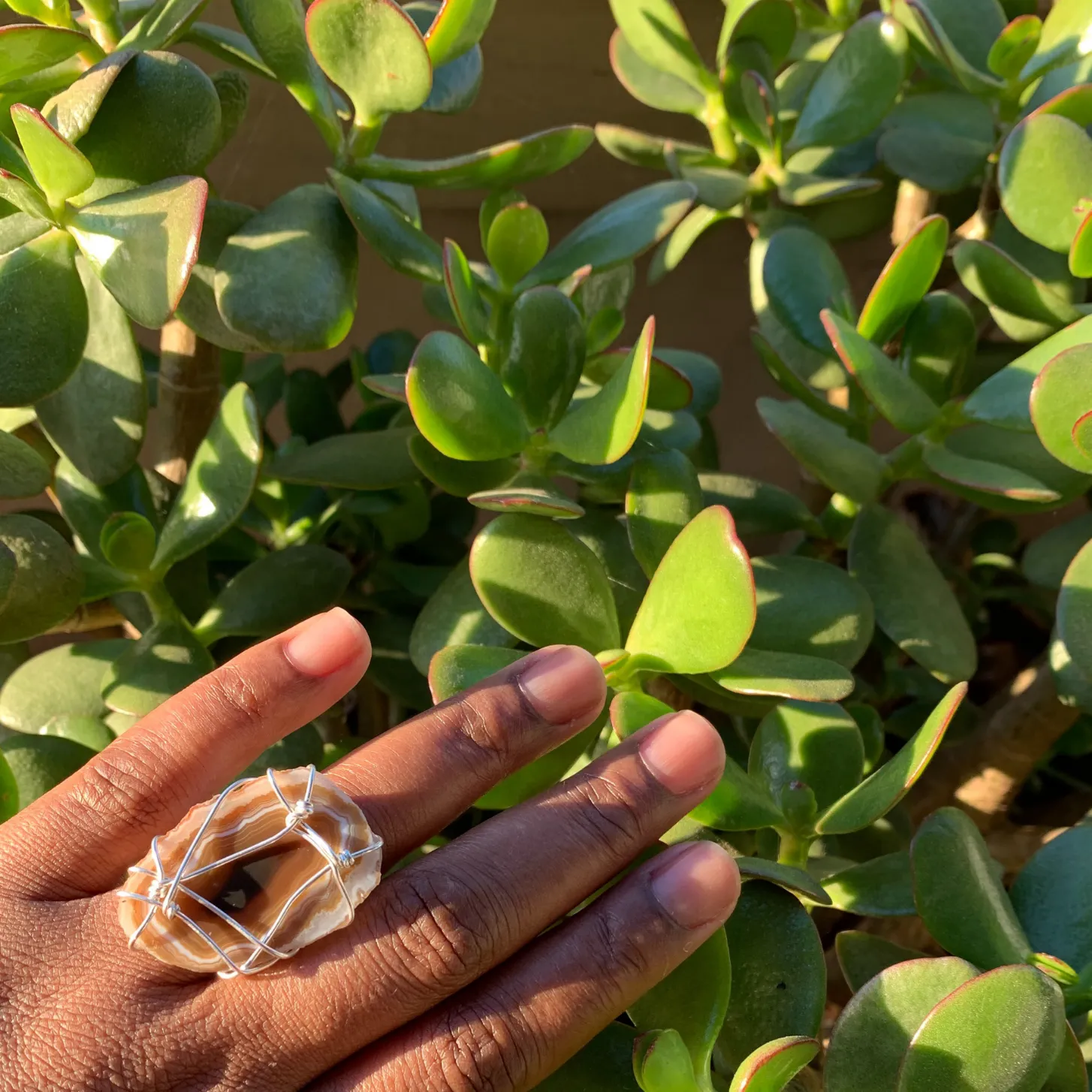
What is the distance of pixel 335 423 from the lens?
0.96m

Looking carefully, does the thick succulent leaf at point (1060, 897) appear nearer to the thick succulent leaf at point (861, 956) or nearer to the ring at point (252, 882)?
the thick succulent leaf at point (861, 956)

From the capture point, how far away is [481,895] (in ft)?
1.72

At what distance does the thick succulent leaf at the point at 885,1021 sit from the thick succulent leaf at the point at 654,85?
0.66 meters

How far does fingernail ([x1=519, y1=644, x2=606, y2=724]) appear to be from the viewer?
565 millimetres

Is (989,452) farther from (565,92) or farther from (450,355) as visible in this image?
(565,92)

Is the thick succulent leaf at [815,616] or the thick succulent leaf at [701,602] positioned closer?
the thick succulent leaf at [701,602]

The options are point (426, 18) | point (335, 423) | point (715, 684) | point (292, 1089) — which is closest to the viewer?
point (292, 1089)

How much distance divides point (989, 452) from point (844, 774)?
259 millimetres

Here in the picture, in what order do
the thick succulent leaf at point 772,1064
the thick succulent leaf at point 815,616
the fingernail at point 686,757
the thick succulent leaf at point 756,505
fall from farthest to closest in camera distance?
the thick succulent leaf at point 756,505 < the thick succulent leaf at point 815,616 < the fingernail at point 686,757 < the thick succulent leaf at point 772,1064

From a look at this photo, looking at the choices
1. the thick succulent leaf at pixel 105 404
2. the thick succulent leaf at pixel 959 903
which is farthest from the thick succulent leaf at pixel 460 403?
the thick succulent leaf at pixel 959 903

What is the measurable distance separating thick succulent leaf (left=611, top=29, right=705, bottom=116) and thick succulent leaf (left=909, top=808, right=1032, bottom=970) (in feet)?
1.95

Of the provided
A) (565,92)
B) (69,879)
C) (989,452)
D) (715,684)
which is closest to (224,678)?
(69,879)

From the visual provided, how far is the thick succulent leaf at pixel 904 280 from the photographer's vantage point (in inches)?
25.1

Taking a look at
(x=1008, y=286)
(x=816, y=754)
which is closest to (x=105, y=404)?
(x=816, y=754)
